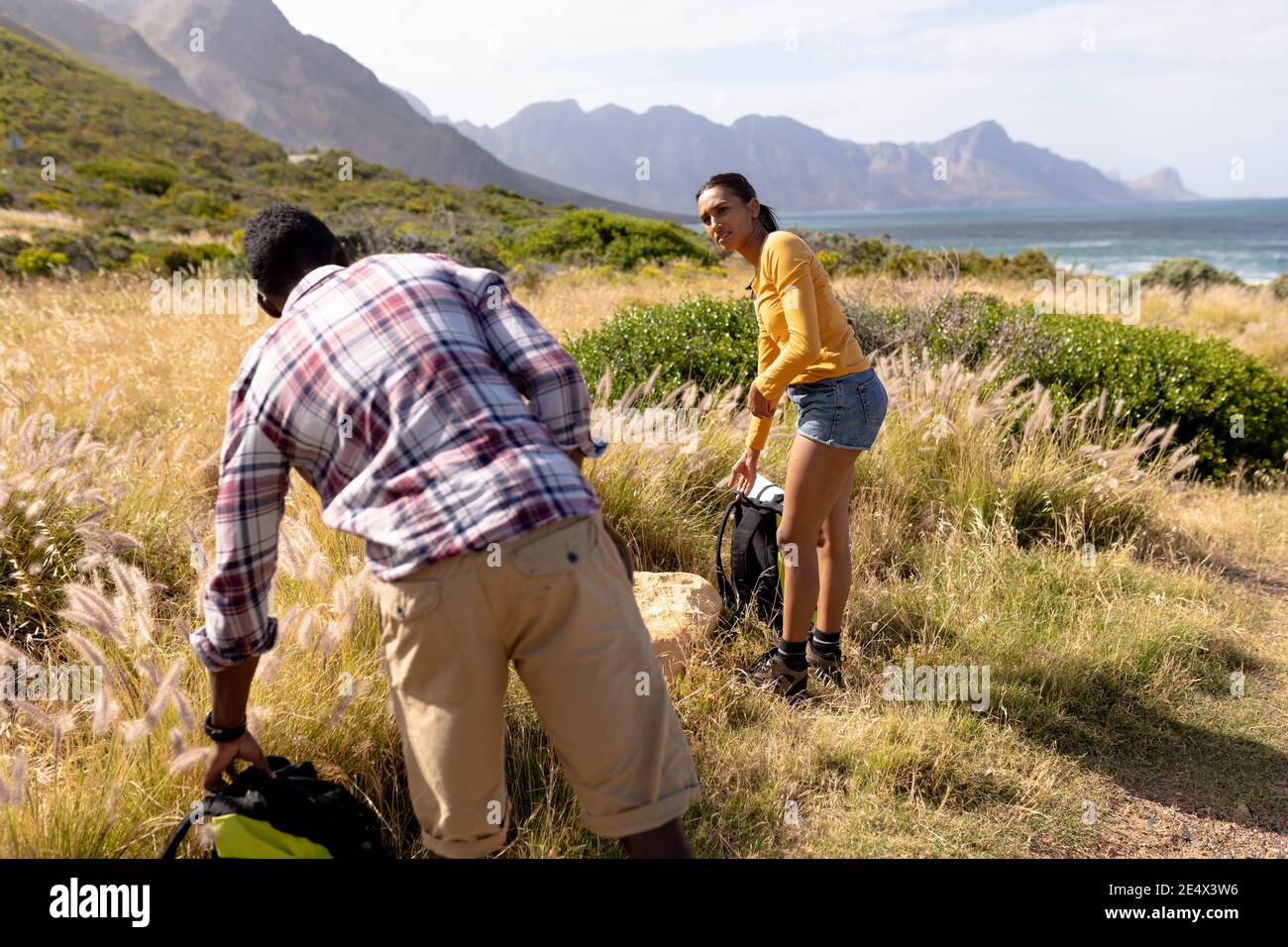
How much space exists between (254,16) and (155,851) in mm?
234211

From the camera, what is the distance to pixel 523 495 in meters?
1.73

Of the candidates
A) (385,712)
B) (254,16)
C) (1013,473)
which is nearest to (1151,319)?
(1013,473)

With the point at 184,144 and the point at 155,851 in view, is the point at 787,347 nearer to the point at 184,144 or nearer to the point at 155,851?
the point at 155,851

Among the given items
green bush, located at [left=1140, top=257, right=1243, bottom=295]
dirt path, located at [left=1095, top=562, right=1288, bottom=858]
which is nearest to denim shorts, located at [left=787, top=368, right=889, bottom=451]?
dirt path, located at [left=1095, top=562, right=1288, bottom=858]

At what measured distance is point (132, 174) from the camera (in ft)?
116

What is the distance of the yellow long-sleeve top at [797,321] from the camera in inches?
123

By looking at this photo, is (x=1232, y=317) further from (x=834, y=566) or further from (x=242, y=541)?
(x=242, y=541)

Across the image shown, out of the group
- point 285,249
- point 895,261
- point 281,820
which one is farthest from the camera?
point 895,261

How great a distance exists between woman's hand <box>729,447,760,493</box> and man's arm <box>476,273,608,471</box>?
5.32ft

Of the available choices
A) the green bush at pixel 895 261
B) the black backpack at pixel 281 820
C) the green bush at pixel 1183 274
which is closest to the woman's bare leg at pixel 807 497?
the black backpack at pixel 281 820

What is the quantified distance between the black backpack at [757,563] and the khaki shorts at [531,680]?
2.38 m

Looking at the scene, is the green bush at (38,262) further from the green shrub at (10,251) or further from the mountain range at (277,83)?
the mountain range at (277,83)

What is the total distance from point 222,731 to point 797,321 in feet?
7.25

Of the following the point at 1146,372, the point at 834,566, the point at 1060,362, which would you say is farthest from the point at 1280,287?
the point at 834,566
